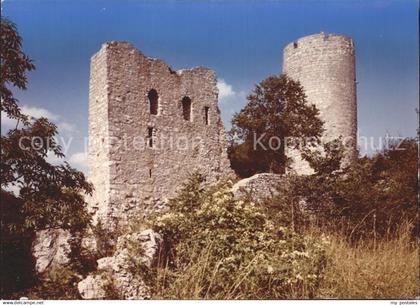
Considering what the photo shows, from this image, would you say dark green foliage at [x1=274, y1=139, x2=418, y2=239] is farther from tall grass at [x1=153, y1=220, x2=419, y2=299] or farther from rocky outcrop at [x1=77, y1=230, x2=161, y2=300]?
rocky outcrop at [x1=77, y1=230, x2=161, y2=300]

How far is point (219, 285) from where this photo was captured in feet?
22.1

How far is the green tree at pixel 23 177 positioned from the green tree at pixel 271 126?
34.0ft

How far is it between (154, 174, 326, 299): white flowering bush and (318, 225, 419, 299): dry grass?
0.88ft

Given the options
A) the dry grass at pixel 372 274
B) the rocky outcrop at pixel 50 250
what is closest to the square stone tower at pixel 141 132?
the rocky outcrop at pixel 50 250

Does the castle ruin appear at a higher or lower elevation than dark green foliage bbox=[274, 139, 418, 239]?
higher

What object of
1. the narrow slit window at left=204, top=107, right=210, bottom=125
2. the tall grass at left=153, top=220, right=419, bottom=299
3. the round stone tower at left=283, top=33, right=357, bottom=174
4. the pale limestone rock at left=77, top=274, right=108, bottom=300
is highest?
the round stone tower at left=283, top=33, right=357, bottom=174

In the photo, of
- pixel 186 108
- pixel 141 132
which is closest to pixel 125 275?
pixel 141 132

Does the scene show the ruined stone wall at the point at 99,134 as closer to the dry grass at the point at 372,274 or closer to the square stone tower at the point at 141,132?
the square stone tower at the point at 141,132

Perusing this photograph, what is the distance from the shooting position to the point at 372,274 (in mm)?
6711

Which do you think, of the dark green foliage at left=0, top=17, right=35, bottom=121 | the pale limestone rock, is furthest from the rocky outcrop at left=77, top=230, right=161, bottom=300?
the dark green foliage at left=0, top=17, right=35, bottom=121

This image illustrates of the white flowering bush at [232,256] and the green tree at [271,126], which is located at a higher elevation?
the green tree at [271,126]

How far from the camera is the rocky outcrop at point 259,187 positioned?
1321cm

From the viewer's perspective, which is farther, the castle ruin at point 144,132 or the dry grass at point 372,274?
the castle ruin at point 144,132

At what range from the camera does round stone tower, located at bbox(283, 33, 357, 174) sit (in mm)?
20156
